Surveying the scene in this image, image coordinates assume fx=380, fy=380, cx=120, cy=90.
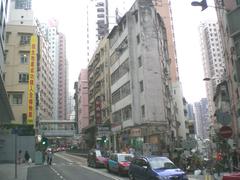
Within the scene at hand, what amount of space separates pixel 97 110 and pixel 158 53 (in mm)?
22736

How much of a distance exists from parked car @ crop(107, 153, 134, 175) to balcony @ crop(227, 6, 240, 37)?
470 inches

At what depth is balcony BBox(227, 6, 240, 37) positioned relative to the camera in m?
19.5

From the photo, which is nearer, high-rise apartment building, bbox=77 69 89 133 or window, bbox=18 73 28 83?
window, bbox=18 73 28 83

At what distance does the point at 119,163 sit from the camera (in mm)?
27156

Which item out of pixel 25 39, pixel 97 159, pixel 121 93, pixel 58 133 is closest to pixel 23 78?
pixel 25 39

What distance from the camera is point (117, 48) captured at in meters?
57.2

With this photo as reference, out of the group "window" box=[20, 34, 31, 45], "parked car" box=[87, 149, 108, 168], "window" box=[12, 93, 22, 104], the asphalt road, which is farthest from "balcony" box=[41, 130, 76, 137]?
the asphalt road

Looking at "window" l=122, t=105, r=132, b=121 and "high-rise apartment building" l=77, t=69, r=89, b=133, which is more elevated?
"high-rise apartment building" l=77, t=69, r=89, b=133

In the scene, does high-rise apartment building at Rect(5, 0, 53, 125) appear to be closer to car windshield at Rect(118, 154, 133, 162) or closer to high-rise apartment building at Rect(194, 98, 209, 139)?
car windshield at Rect(118, 154, 133, 162)

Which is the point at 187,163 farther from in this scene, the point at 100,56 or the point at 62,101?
the point at 62,101

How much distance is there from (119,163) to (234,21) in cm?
1290

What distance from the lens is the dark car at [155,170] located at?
17.5m

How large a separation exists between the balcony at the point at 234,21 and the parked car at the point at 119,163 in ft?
39.2

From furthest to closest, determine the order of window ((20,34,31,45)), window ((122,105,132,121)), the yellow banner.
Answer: window ((20,34,31,45)) → the yellow banner → window ((122,105,132,121))
